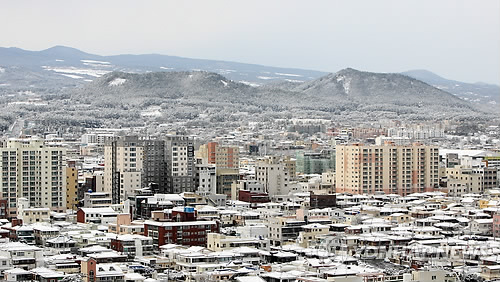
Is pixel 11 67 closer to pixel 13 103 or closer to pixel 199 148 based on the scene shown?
pixel 13 103

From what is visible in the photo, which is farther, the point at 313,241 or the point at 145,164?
the point at 145,164

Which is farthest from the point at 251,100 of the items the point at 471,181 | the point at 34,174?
the point at 34,174

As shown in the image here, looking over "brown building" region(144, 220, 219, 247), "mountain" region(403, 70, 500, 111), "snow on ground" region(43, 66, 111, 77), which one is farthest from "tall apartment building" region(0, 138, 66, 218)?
"snow on ground" region(43, 66, 111, 77)

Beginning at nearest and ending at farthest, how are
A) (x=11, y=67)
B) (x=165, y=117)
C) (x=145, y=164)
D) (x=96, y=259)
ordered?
(x=96, y=259) < (x=145, y=164) < (x=165, y=117) < (x=11, y=67)

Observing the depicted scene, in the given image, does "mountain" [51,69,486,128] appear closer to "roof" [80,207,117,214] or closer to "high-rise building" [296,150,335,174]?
"high-rise building" [296,150,335,174]

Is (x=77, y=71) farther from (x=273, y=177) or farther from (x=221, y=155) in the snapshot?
(x=273, y=177)

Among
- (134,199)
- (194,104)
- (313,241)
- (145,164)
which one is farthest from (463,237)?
(194,104)

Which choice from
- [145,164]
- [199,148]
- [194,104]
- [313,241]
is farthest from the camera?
[194,104]
